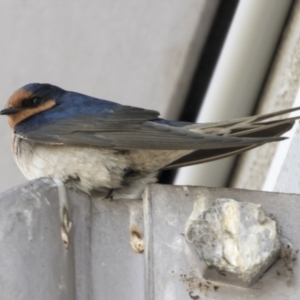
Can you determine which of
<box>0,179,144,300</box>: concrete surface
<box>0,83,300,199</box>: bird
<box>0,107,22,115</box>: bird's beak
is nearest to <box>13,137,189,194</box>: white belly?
<box>0,83,300,199</box>: bird

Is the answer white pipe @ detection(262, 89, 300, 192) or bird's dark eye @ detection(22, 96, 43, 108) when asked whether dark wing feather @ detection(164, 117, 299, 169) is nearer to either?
white pipe @ detection(262, 89, 300, 192)

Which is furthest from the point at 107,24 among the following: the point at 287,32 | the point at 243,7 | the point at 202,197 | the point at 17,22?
the point at 202,197

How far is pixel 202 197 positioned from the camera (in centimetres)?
112

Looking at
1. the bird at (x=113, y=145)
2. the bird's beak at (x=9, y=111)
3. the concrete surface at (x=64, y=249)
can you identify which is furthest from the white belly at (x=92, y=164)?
the concrete surface at (x=64, y=249)

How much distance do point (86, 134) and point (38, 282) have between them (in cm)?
67

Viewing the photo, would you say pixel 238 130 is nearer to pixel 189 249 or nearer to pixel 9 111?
pixel 189 249

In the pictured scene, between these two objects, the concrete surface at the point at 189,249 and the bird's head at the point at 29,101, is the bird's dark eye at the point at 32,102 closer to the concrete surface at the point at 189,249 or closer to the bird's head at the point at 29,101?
the bird's head at the point at 29,101

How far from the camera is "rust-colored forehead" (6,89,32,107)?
180 centimetres

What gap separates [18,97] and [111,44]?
272 mm

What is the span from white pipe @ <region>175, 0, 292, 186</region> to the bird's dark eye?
0.41 metres

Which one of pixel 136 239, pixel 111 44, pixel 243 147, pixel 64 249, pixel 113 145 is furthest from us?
pixel 111 44

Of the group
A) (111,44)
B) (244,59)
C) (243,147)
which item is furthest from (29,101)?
(243,147)

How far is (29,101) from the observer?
5.99ft

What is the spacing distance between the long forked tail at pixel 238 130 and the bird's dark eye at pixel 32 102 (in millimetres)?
429
